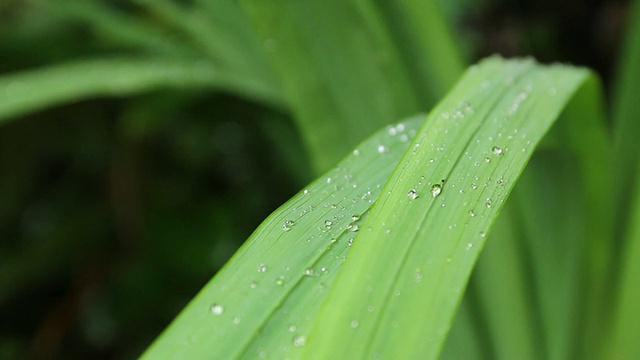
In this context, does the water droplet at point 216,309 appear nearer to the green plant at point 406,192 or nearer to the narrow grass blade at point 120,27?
the green plant at point 406,192

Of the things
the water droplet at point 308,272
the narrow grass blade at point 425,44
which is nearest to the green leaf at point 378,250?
the water droplet at point 308,272

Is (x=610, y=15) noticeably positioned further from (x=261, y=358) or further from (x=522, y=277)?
(x=261, y=358)

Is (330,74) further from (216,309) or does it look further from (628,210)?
(216,309)

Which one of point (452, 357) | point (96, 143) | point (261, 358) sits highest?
point (96, 143)

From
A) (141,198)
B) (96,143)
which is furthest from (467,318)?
(96,143)

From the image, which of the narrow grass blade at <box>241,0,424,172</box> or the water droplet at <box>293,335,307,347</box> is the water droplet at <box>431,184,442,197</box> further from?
the narrow grass blade at <box>241,0,424,172</box>

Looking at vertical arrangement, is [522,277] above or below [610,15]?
below
